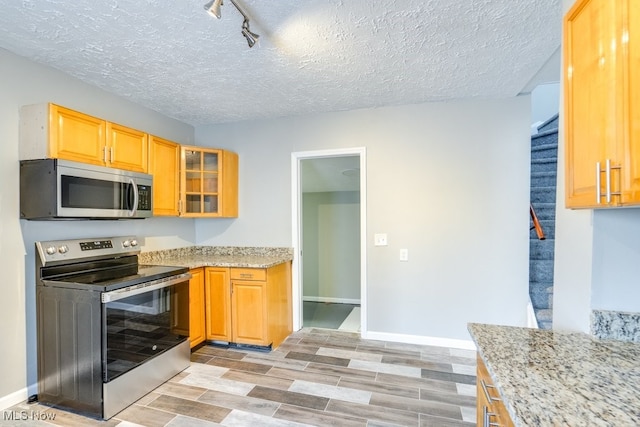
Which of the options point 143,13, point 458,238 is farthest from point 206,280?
point 458,238

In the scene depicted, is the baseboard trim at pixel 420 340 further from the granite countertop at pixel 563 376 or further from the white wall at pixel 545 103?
the white wall at pixel 545 103

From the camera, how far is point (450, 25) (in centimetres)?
190

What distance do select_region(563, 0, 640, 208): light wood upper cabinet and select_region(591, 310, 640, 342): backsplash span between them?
0.48 meters

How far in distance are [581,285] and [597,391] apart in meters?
0.61

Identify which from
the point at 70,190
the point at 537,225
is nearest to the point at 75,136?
the point at 70,190

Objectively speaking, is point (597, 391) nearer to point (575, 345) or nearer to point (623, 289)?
point (575, 345)

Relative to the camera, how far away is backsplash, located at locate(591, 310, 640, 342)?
127cm

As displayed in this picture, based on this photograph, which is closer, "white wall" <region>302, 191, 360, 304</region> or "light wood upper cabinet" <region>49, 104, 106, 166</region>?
"light wood upper cabinet" <region>49, 104, 106, 166</region>

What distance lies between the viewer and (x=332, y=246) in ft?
16.8

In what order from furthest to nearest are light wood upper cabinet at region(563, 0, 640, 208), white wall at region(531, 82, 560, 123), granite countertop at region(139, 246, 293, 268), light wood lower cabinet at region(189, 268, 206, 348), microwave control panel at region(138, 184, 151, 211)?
white wall at region(531, 82, 560, 123) < granite countertop at region(139, 246, 293, 268) < light wood lower cabinet at region(189, 268, 206, 348) < microwave control panel at region(138, 184, 151, 211) < light wood upper cabinet at region(563, 0, 640, 208)

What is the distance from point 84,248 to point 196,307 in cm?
111

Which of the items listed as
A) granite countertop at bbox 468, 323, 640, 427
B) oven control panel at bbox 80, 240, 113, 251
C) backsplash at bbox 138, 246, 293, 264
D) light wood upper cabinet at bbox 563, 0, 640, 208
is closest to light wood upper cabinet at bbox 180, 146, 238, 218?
backsplash at bbox 138, 246, 293, 264

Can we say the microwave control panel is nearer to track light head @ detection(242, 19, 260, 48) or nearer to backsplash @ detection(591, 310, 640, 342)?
track light head @ detection(242, 19, 260, 48)

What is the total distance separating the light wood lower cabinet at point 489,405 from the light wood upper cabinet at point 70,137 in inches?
112
